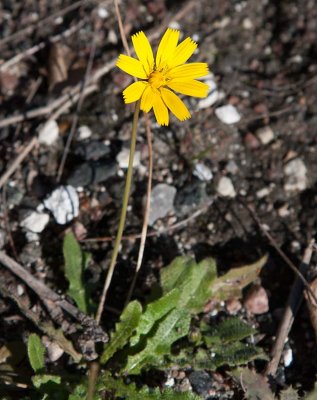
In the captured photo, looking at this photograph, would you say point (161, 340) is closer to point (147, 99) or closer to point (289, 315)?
point (289, 315)

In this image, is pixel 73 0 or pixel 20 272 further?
pixel 73 0

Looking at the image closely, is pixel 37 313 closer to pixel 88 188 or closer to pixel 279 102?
pixel 88 188

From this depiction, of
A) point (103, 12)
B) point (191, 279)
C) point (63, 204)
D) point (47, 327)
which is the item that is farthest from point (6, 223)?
point (103, 12)

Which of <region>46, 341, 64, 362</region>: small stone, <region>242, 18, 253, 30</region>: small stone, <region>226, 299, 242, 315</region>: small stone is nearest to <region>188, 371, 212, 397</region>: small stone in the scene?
<region>226, 299, 242, 315</region>: small stone

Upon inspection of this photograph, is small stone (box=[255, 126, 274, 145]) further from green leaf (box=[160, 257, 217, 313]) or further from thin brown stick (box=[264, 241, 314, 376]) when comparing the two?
green leaf (box=[160, 257, 217, 313])

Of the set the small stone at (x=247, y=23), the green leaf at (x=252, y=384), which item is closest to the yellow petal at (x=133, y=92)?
the green leaf at (x=252, y=384)

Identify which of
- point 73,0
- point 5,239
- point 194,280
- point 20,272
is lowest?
point 194,280

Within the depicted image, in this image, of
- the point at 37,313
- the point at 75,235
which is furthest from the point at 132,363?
the point at 75,235
